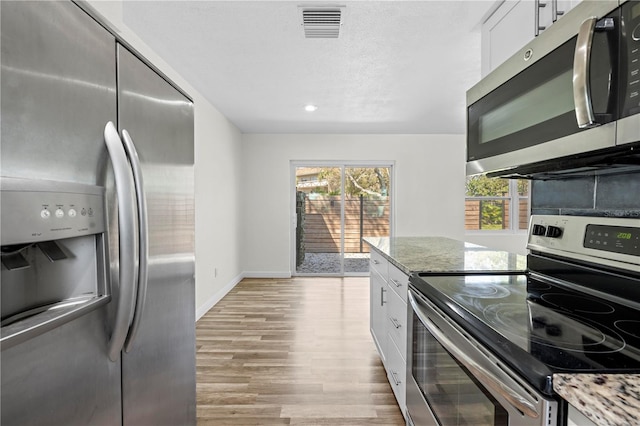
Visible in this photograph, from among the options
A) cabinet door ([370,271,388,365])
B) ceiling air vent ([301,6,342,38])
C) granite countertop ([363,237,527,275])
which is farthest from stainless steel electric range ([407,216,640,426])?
ceiling air vent ([301,6,342,38])

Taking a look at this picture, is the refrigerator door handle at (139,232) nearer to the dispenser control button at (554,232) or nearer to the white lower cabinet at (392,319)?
the white lower cabinet at (392,319)

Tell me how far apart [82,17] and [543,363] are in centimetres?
125

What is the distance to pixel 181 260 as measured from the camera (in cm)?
127

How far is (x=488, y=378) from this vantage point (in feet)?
2.68

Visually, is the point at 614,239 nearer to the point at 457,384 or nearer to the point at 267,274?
the point at 457,384

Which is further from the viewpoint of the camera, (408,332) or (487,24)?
(487,24)

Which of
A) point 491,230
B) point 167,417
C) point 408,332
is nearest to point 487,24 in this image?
point 408,332

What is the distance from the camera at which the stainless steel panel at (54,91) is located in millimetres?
604

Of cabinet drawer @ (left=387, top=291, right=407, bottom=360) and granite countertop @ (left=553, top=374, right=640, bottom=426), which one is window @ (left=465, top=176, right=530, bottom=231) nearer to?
cabinet drawer @ (left=387, top=291, right=407, bottom=360)

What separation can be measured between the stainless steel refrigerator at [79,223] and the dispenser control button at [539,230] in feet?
4.54

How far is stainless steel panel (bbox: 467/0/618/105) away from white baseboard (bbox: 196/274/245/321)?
349 cm

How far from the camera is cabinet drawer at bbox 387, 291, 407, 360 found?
1.78 m

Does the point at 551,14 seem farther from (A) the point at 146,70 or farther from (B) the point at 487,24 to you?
(A) the point at 146,70

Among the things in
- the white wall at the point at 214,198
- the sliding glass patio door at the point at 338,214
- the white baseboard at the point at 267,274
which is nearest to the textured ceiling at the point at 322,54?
the white wall at the point at 214,198
